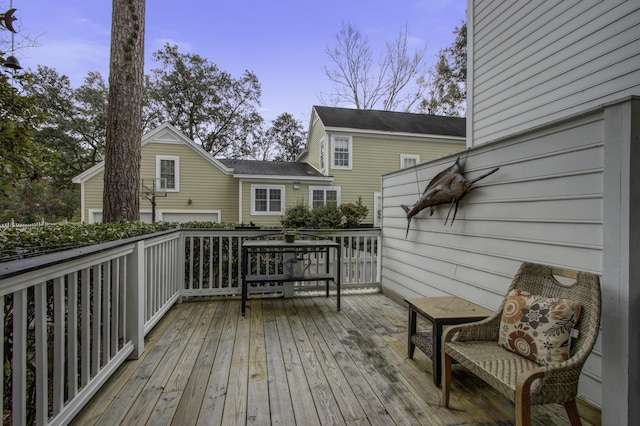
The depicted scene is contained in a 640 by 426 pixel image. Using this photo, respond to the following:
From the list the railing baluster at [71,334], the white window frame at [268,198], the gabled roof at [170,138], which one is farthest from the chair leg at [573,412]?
the gabled roof at [170,138]

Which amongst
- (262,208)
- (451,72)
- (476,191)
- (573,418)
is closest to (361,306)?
(476,191)

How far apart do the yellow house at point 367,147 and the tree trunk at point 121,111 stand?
27.3 ft

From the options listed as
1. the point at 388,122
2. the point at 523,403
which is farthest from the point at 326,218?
the point at 523,403

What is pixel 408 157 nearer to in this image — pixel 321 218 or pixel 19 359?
pixel 321 218

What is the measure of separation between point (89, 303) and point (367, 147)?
39.0 feet

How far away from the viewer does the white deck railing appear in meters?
1.20

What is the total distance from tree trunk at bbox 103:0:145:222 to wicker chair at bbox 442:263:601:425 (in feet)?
14.2

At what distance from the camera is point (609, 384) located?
147cm

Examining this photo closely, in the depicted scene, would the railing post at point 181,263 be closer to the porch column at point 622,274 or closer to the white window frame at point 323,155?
the porch column at point 622,274

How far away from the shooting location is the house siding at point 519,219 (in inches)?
65.6

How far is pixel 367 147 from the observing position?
41.6 feet

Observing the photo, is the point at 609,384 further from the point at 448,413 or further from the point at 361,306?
the point at 361,306

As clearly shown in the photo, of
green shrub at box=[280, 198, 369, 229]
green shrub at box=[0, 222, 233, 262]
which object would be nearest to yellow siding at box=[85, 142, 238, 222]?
green shrub at box=[280, 198, 369, 229]

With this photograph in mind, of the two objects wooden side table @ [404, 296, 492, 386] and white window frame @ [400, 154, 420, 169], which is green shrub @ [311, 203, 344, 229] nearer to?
white window frame @ [400, 154, 420, 169]
